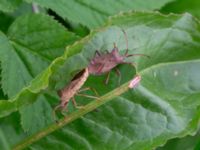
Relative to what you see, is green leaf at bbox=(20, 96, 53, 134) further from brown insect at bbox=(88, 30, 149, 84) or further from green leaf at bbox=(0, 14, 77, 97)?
brown insect at bbox=(88, 30, 149, 84)


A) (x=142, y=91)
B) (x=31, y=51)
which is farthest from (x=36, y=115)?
(x=142, y=91)

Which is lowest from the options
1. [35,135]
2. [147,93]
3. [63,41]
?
[35,135]

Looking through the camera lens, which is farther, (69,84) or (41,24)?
(41,24)

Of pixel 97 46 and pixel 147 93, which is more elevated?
pixel 97 46

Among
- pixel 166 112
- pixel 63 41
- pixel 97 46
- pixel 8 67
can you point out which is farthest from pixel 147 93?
pixel 8 67

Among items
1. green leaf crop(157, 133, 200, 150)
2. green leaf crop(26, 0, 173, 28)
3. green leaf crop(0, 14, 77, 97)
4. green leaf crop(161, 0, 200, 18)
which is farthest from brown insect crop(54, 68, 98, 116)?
green leaf crop(161, 0, 200, 18)

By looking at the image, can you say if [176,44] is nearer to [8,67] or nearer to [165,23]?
[165,23]
